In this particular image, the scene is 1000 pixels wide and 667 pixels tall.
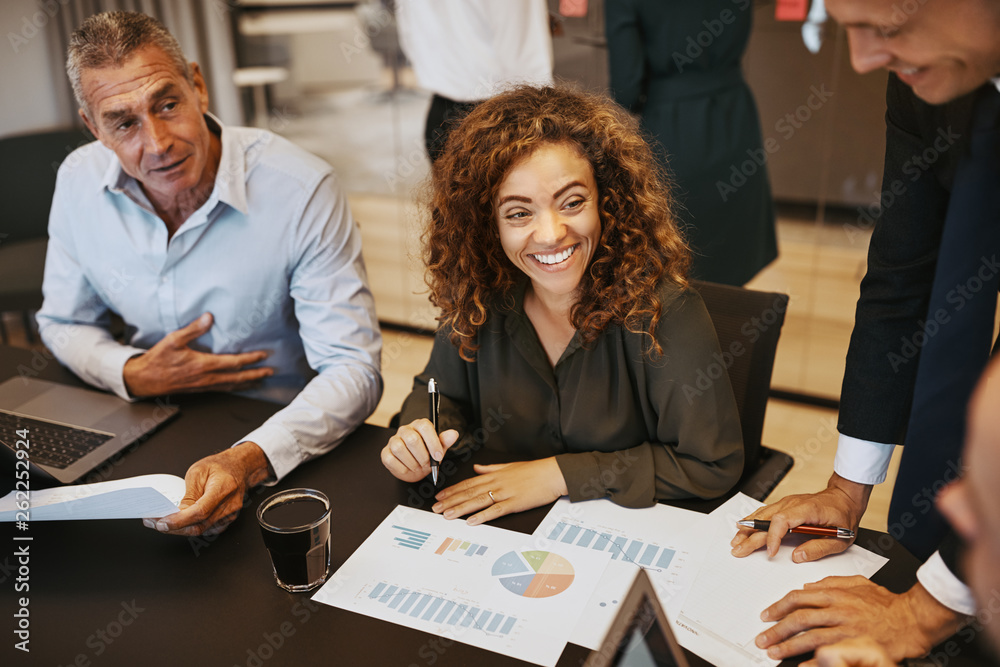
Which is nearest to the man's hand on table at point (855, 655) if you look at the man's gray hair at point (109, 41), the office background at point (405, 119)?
the man's gray hair at point (109, 41)

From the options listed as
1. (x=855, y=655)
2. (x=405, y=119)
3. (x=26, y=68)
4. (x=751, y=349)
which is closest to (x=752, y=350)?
(x=751, y=349)

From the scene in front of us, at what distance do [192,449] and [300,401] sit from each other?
0.22m

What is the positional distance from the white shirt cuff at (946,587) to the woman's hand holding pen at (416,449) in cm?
72

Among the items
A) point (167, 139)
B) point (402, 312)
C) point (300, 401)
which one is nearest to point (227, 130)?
point (167, 139)

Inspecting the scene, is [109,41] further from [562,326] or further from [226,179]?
[562,326]

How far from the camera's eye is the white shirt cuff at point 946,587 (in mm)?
996

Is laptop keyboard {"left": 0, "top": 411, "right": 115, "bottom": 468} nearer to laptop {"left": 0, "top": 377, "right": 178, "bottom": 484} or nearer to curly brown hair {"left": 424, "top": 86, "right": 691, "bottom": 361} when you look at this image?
laptop {"left": 0, "top": 377, "right": 178, "bottom": 484}

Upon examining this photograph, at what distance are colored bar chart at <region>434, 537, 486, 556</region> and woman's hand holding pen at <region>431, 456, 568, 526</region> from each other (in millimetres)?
47

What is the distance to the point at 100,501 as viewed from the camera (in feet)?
4.05

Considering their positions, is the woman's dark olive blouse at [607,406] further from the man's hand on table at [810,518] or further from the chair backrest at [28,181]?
the chair backrest at [28,181]

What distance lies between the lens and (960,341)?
3.85 ft

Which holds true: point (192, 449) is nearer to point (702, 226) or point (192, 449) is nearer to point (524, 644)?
point (524, 644)

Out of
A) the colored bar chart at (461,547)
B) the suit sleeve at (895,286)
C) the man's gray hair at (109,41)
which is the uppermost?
Result: the man's gray hair at (109,41)

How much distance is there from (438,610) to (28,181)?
2.93 m
